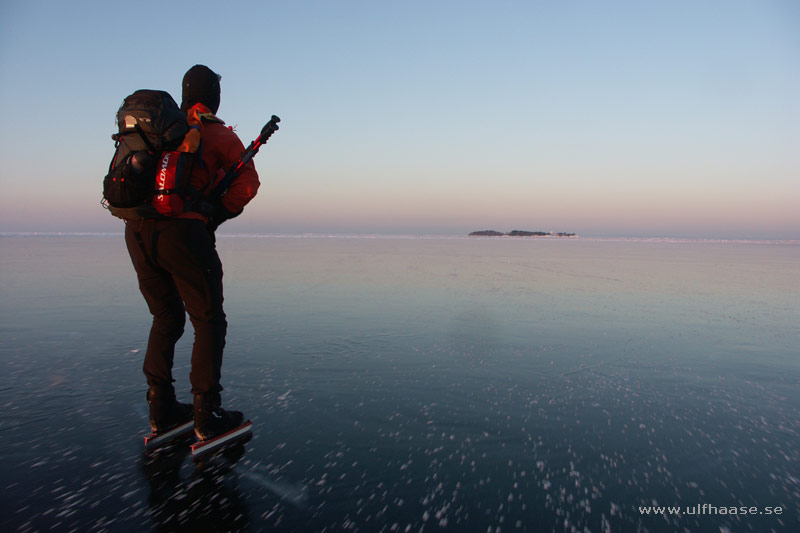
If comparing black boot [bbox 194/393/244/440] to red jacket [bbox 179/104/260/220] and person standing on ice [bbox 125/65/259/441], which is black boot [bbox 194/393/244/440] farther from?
red jacket [bbox 179/104/260/220]

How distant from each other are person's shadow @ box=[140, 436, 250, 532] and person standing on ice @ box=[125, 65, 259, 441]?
0.20 m

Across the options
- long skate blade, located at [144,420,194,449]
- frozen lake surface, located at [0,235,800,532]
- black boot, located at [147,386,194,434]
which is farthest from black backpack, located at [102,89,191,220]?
frozen lake surface, located at [0,235,800,532]

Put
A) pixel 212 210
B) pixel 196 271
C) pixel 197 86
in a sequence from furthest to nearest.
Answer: pixel 197 86, pixel 212 210, pixel 196 271

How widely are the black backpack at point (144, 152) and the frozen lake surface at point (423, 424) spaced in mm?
1537

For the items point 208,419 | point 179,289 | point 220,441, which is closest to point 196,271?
point 179,289

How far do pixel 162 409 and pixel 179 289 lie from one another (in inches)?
32.4

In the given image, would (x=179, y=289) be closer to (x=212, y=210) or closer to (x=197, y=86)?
(x=212, y=210)

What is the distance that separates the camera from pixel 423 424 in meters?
3.09

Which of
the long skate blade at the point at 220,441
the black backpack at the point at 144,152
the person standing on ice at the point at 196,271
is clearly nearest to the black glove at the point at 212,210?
the person standing on ice at the point at 196,271

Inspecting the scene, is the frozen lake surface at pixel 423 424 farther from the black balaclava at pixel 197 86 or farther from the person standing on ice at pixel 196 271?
the black balaclava at pixel 197 86

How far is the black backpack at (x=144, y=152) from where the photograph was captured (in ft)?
8.27

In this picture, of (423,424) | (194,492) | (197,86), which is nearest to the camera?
(194,492)

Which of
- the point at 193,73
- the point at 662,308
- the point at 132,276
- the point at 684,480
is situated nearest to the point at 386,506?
the point at 684,480

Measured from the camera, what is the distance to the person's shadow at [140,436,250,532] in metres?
2.07
